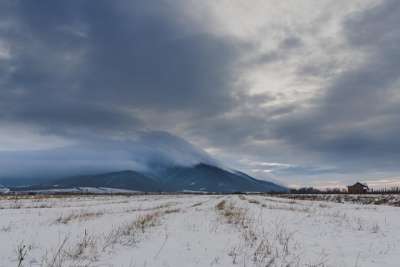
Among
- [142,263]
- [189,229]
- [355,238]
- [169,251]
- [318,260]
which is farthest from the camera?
[189,229]

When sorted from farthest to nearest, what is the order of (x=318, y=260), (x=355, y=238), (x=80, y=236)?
(x=355, y=238)
(x=80, y=236)
(x=318, y=260)

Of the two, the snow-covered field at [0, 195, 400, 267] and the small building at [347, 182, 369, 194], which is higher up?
the small building at [347, 182, 369, 194]

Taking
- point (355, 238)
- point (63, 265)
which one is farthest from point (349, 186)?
point (63, 265)

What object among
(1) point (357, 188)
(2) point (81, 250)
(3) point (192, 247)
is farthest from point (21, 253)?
(1) point (357, 188)

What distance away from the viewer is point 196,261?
887cm

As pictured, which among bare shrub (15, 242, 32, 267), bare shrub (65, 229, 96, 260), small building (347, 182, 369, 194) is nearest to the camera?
bare shrub (15, 242, 32, 267)

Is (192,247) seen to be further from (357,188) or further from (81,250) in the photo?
(357,188)

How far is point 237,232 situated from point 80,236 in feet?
19.3

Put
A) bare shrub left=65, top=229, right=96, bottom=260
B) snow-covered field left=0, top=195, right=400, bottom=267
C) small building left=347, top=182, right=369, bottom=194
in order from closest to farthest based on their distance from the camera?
snow-covered field left=0, top=195, right=400, bottom=267
bare shrub left=65, top=229, right=96, bottom=260
small building left=347, top=182, right=369, bottom=194

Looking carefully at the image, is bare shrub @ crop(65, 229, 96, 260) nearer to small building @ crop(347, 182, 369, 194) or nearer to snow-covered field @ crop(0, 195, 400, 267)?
snow-covered field @ crop(0, 195, 400, 267)

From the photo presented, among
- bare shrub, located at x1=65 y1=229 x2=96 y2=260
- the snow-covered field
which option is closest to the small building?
the snow-covered field

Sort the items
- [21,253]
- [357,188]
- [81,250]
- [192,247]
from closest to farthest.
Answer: [21,253], [81,250], [192,247], [357,188]

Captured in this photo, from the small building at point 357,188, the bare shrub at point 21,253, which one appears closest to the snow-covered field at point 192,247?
the bare shrub at point 21,253

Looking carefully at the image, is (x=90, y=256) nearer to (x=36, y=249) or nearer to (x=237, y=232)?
(x=36, y=249)
